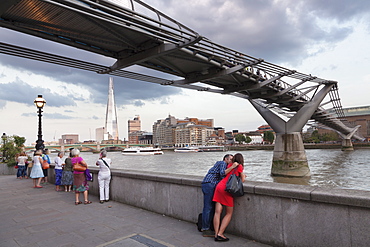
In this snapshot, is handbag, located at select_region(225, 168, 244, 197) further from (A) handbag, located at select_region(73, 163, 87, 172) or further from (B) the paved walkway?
(A) handbag, located at select_region(73, 163, 87, 172)

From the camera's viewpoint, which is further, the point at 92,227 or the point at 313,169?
the point at 313,169

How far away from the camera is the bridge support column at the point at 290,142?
28.2 m

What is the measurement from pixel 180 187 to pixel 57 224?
248 centimetres

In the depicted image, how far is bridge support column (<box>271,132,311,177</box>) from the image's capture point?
28.0 m

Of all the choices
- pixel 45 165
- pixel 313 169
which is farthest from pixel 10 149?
pixel 313 169

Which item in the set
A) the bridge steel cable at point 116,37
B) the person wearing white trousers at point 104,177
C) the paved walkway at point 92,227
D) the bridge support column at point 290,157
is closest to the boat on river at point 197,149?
the bridge support column at point 290,157

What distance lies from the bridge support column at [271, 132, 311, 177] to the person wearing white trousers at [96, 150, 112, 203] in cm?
2369

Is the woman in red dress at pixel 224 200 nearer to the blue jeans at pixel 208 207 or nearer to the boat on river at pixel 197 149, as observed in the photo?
the blue jeans at pixel 208 207

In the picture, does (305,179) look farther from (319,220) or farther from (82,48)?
(319,220)

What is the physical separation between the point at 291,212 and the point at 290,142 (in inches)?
1049

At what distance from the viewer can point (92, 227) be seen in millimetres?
5281

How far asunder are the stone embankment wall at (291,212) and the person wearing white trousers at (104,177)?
7.46 feet

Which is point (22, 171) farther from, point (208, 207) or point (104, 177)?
point (208, 207)

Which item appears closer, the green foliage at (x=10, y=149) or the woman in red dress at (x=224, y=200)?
the woman in red dress at (x=224, y=200)
